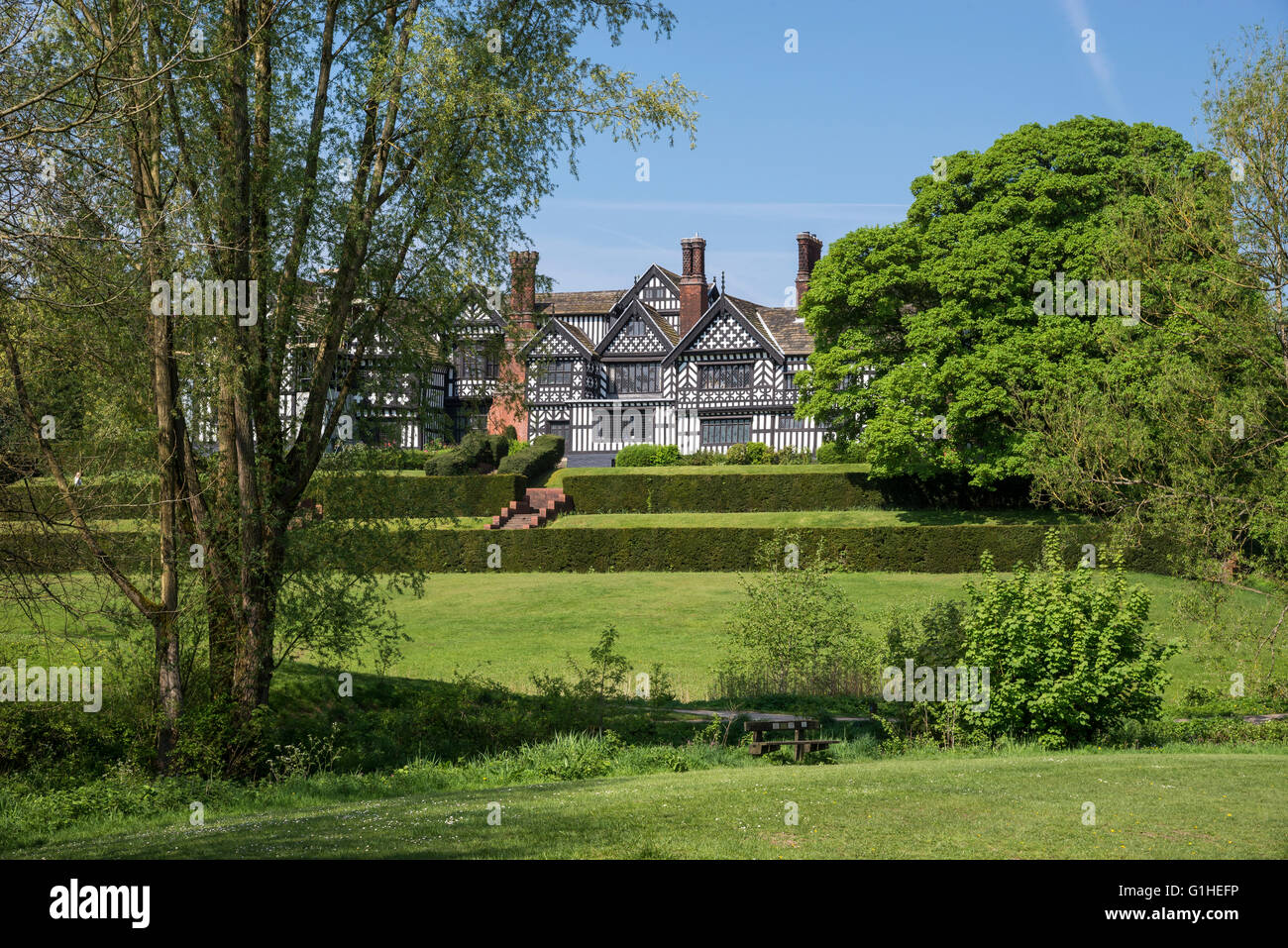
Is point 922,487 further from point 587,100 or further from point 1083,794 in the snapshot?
point 1083,794

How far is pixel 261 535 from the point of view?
46.7ft

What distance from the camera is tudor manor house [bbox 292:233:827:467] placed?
5009 cm

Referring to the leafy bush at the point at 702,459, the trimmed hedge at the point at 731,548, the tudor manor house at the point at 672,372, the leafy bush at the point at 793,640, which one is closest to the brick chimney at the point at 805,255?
the tudor manor house at the point at 672,372

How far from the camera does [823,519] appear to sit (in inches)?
1309

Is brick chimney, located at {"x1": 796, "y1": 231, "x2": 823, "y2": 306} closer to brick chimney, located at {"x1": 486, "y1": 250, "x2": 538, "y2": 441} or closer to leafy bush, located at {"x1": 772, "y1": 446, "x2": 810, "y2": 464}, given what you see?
leafy bush, located at {"x1": 772, "y1": 446, "x2": 810, "y2": 464}

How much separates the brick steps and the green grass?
2.10 feet

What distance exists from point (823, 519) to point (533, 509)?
10.7 meters

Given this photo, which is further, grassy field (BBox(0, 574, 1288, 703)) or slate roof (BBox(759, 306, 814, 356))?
slate roof (BBox(759, 306, 814, 356))

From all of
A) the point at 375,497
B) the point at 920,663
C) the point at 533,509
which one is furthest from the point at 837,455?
the point at 375,497

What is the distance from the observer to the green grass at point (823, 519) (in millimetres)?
32125

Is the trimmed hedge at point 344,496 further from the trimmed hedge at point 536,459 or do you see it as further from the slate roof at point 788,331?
the slate roof at point 788,331

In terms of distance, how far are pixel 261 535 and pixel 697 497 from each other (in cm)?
2450

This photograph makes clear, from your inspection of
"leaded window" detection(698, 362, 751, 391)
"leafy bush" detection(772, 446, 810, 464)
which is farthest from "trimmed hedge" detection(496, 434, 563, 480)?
"leafy bush" detection(772, 446, 810, 464)
